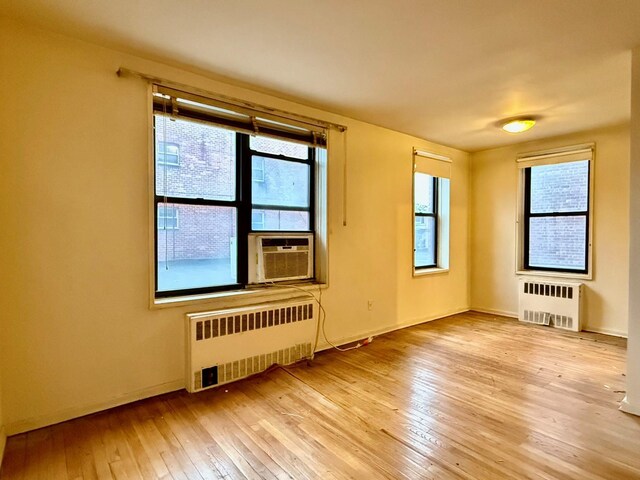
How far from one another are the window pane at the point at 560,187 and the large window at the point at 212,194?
3497 millimetres

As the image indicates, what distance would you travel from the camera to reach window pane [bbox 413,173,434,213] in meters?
4.82

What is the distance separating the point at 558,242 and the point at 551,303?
847 millimetres

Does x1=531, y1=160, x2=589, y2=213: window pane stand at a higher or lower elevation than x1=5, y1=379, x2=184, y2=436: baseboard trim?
higher

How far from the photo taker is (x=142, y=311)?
254 centimetres

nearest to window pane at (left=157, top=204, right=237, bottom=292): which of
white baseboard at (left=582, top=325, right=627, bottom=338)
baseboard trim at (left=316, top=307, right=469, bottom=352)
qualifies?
baseboard trim at (left=316, top=307, right=469, bottom=352)

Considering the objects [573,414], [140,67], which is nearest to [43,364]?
[140,67]

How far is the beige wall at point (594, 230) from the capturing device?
4.11 meters

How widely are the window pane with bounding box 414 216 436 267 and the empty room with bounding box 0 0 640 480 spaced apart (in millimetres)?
979

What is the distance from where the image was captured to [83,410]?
2305 mm

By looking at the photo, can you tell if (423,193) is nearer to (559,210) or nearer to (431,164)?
(431,164)

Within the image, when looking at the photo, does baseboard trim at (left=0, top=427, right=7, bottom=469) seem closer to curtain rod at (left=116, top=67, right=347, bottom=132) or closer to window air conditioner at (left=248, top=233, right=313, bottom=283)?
window air conditioner at (left=248, top=233, right=313, bottom=283)

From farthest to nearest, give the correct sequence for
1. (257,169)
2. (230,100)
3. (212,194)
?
(257,169) → (212,194) → (230,100)

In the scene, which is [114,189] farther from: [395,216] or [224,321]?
[395,216]

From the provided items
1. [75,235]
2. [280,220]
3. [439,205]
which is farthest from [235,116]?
[439,205]
